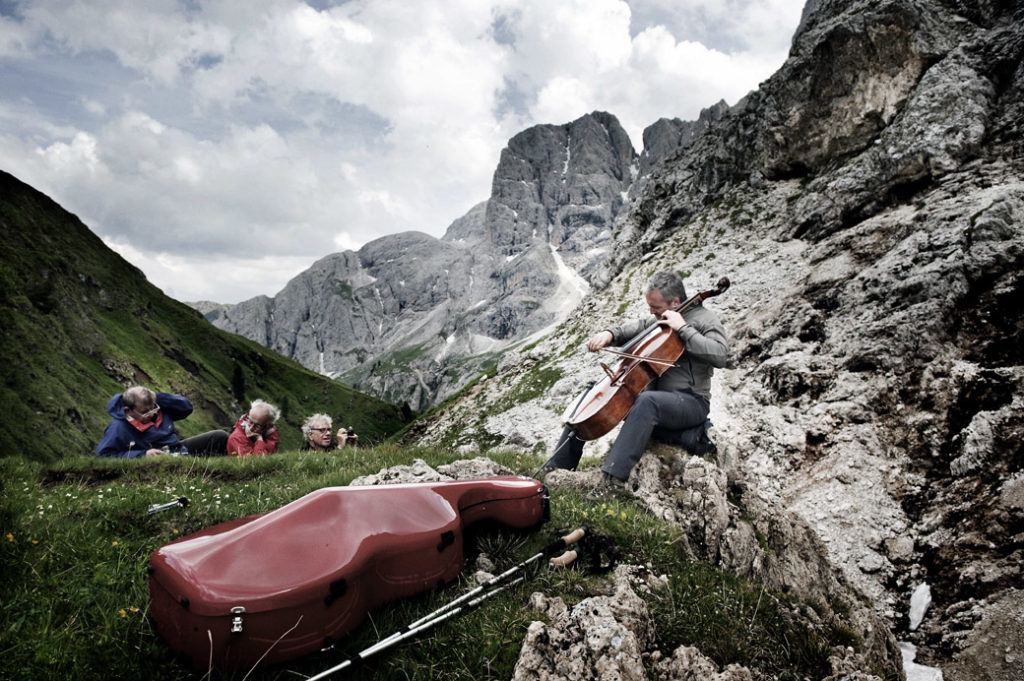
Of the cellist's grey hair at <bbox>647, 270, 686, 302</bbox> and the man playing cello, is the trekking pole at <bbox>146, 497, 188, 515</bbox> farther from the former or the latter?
the cellist's grey hair at <bbox>647, 270, 686, 302</bbox>

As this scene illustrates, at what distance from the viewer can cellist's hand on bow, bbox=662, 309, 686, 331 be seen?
838 centimetres

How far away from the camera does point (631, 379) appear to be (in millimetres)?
8734

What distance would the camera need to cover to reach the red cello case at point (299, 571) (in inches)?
137

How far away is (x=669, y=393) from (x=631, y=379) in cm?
69

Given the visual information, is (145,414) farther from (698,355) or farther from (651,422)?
(698,355)

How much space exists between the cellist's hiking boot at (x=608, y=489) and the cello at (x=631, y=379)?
1.05m

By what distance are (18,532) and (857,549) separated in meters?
12.6

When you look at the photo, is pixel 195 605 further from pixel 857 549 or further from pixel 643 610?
pixel 857 549

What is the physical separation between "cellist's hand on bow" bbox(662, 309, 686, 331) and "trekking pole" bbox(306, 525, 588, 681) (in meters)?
3.99

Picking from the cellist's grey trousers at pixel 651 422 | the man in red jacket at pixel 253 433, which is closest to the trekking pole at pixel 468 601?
the cellist's grey trousers at pixel 651 422

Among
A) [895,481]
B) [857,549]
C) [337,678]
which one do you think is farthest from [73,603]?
[895,481]

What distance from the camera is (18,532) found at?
16.2 ft

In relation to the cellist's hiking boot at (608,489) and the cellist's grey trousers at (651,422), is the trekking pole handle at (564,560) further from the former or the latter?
the cellist's grey trousers at (651,422)

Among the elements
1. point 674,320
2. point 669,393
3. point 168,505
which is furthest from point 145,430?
point 674,320
